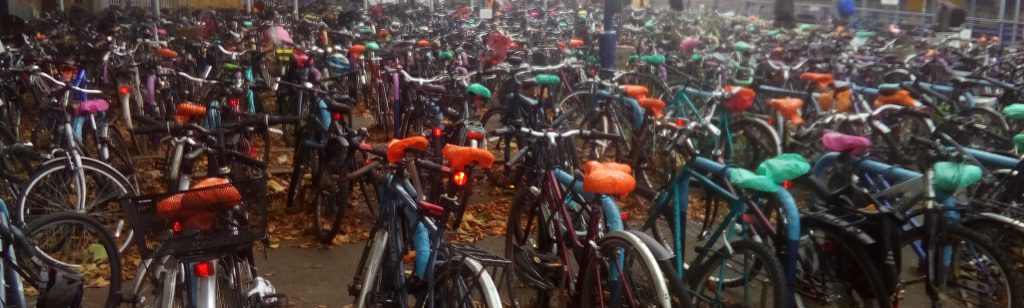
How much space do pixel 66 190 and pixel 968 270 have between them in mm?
4600

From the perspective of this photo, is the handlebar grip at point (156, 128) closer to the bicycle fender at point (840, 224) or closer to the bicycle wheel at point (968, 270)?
the bicycle fender at point (840, 224)

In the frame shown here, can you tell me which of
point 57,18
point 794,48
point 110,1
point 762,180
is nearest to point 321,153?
point 762,180

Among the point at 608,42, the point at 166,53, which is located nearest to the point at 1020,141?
the point at 608,42

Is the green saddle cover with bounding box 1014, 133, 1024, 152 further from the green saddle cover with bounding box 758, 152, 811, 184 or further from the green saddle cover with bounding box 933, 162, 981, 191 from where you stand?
the green saddle cover with bounding box 758, 152, 811, 184

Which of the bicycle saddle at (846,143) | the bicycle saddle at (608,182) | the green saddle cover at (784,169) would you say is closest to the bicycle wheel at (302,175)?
the bicycle saddle at (608,182)

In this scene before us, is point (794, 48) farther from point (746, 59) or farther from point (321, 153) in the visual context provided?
point (321, 153)

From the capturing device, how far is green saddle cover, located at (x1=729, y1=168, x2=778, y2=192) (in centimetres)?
363

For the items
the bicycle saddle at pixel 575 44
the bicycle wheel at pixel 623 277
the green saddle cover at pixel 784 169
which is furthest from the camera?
the bicycle saddle at pixel 575 44

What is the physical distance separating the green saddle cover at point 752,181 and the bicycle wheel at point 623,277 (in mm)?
654

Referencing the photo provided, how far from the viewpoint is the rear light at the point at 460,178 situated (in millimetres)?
3541

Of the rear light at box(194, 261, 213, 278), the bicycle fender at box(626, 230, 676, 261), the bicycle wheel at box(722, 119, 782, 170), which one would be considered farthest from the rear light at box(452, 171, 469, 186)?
the bicycle wheel at box(722, 119, 782, 170)

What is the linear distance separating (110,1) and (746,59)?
50.4 ft

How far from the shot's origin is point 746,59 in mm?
9430

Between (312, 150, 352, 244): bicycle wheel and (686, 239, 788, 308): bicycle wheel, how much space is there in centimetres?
234
